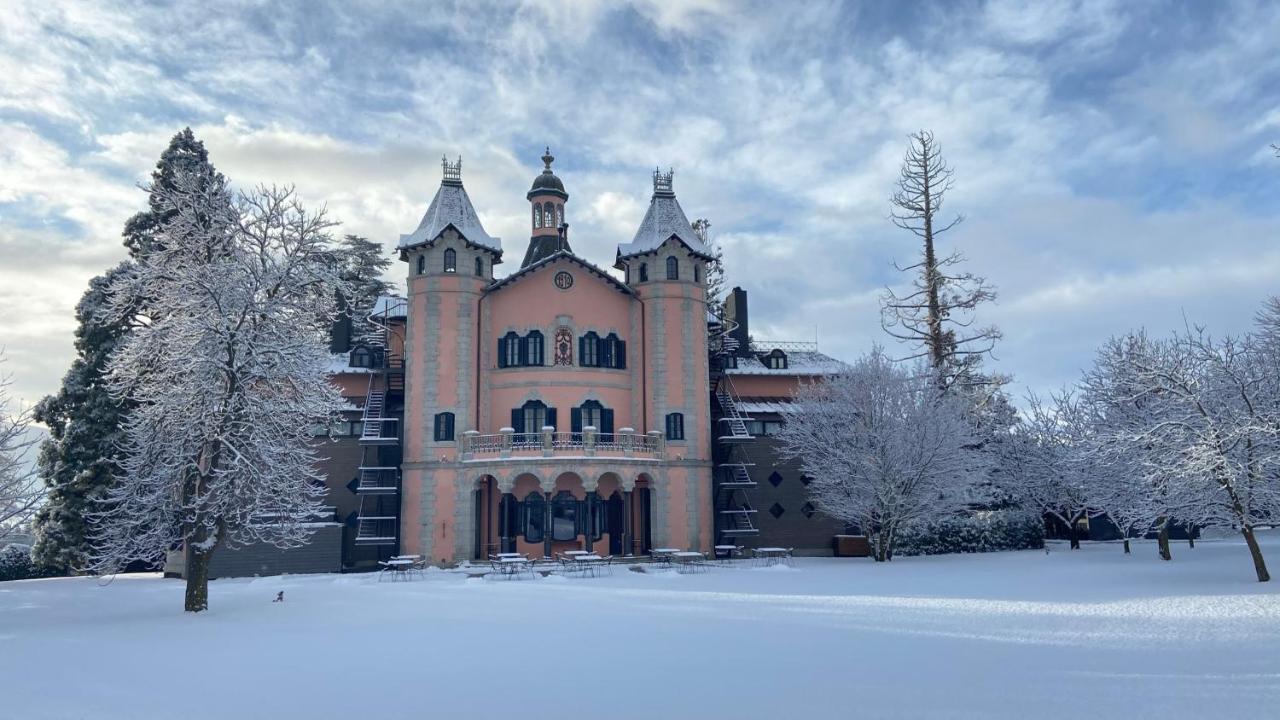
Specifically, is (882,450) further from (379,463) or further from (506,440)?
(379,463)

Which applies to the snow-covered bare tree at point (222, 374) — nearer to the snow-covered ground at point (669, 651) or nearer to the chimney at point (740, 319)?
the snow-covered ground at point (669, 651)

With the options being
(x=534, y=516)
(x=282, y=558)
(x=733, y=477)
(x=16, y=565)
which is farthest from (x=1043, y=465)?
(x=16, y=565)

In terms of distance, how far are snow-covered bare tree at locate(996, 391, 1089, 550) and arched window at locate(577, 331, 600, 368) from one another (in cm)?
2096

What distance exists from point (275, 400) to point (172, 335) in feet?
9.89

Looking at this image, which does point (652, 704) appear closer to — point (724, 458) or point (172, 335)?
point (172, 335)

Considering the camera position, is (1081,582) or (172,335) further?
(1081,582)

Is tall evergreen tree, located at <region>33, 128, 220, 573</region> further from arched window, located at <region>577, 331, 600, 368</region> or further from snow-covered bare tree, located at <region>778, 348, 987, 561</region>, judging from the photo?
snow-covered bare tree, located at <region>778, 348, 987, 561</region>

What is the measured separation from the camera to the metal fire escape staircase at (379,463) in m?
38.9

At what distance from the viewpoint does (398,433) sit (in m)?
40.9

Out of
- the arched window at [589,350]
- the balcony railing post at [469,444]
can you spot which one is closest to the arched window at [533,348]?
the arched window at [589,350]

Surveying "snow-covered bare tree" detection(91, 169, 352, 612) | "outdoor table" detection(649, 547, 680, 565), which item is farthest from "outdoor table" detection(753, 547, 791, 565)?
"snow-covered bare tree" detection(91, 169, 352, 612)

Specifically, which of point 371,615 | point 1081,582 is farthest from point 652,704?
point 1081,582

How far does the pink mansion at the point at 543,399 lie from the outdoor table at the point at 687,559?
→ 2176 millimetres

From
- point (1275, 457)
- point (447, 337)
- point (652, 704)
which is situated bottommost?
point (652, 704)
